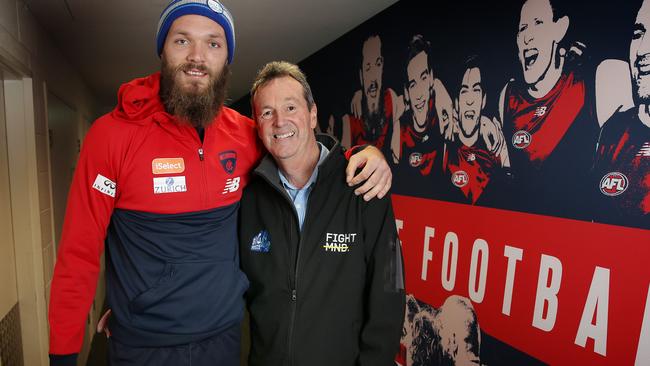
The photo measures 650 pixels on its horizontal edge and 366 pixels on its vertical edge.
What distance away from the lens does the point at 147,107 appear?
115 cm

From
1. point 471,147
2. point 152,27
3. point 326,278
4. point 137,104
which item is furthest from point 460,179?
point 152,27

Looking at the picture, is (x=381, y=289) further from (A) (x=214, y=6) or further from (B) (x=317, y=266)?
(A) (x=214, y=6)

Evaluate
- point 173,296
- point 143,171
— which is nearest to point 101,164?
point 143,171

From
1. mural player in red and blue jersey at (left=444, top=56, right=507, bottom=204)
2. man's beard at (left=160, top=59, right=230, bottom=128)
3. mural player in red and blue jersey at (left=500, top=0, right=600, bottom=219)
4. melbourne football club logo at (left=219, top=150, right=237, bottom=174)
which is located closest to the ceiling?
mural player in red and blue jersey at (left=444, top=56, right=507, bottom=204)

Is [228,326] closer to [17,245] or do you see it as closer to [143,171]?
[143,171]

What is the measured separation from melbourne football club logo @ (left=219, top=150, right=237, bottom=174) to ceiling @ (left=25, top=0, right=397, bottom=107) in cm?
149

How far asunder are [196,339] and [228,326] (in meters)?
0.10

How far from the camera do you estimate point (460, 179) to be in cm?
199

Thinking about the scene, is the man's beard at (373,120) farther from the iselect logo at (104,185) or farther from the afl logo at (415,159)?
the iselect logo at (104,185)

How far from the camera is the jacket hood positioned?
112cm

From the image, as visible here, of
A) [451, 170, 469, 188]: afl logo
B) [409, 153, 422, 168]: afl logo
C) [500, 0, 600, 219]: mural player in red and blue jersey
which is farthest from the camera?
[409, 153, 422, 168]: afl logo

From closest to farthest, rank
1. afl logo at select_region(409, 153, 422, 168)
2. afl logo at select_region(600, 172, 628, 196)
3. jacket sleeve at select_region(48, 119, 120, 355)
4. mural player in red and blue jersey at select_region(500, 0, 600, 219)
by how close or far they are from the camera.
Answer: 1. jacket sleeve at select_region(48, 119, 120, 355)
2. afl logo at select_region(600, 172, 628, 196)
3. mural player in red and blue jersey at select_region(500, 0, 600, 219)
4. afl logo at select_region(409, 153, 422, 168)

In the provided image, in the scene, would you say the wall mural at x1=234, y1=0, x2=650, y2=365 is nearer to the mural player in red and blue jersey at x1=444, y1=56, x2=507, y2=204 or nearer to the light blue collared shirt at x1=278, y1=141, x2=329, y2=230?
the mural player in red and blue jersey at x1=444, y1=56, x2=507, y2=204

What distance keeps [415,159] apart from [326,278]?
1382 mm
